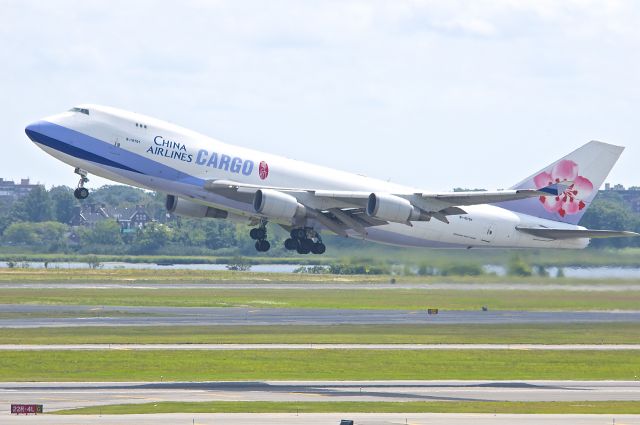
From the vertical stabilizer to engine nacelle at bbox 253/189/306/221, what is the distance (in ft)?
42.3

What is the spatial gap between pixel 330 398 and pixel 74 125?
19.5m

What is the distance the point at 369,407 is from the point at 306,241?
60.3ft

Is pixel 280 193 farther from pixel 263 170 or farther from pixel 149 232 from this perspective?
pixel 149 232

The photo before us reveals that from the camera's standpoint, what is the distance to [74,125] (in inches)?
2317

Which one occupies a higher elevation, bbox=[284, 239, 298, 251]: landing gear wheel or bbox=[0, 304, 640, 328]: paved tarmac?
bbox=[284, 239, 298, 251]: landing gear wheel

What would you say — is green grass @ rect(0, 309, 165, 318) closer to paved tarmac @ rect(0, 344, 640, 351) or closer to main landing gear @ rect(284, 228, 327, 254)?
paved tarmac @ rect(0, 344, 640, 351)

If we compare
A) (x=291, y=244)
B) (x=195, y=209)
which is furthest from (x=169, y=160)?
(x=291, y=244)

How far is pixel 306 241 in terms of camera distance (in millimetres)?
62594

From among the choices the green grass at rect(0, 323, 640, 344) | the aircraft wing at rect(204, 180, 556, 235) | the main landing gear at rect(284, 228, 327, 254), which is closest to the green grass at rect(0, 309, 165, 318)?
the green grass at rect(0, 323, 640, 344)

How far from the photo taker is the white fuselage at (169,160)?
58812 millimetres

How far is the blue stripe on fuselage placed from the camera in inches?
2309

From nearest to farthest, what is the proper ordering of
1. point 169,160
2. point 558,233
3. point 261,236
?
point 169,160, point 261,236, point 558,233

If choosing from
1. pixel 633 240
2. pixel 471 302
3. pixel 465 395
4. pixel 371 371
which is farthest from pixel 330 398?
pixel 471 302

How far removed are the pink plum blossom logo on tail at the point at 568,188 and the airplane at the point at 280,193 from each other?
0.33m
